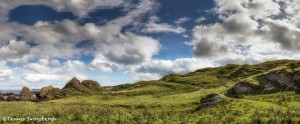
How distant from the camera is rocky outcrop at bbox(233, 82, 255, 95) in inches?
3112

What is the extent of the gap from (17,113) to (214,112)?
39.5 m

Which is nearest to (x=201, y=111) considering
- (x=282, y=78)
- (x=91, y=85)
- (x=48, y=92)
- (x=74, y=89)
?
(x=282, y=78)

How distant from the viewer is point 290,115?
164ft

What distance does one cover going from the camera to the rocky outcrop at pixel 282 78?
252ft

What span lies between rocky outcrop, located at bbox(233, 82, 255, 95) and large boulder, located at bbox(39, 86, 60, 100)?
7684cm

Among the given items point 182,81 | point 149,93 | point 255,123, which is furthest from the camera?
point 182,81

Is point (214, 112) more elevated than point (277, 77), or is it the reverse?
point (277, 77)

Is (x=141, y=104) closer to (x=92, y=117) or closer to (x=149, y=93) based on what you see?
(x=92, y=117)

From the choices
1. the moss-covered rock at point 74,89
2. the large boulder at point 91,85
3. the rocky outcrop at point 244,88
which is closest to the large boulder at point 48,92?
the moss-covered rock at point 74,89

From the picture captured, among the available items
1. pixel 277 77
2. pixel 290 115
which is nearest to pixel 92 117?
pixel 290 115

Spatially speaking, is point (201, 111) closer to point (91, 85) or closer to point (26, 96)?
point (26, 96)

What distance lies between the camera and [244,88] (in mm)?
79875

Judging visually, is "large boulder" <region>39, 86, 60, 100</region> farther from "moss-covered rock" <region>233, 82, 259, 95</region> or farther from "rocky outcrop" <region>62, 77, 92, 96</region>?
"moss-covered rock" <region>233, 82, 259, 95</region>

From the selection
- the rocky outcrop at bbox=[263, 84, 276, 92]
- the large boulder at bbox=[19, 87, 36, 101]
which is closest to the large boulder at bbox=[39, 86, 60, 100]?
the large boulder at bbox=[19, 87, 36, 101]
